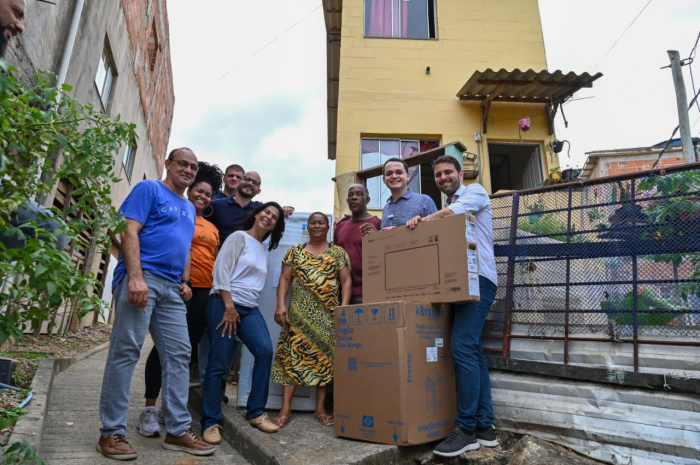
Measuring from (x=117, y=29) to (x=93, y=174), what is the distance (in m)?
8.21

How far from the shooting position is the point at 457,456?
245 centimetres

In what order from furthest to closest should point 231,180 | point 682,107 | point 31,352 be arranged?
point 682,107, point 31,352, point 231,180

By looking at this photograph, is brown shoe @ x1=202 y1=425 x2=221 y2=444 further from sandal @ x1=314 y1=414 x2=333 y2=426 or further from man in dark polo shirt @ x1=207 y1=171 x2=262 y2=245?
man in dark polo shirt @ x1=207 y1=171 x2=262 y2=245

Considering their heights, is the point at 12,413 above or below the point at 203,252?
below

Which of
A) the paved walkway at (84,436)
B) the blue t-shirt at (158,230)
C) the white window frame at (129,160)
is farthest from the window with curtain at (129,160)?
the blue t-shirt at (158,230)

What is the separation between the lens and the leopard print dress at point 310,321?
3.14 m

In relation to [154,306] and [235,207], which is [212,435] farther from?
[235,207]

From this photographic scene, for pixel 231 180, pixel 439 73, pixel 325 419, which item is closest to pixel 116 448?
pixel 325 419

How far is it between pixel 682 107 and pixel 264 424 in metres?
6.66

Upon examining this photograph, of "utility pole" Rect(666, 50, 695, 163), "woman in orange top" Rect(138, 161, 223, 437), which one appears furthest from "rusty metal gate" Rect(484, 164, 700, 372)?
"utility pole" Rect(666, 50, 695, 163)

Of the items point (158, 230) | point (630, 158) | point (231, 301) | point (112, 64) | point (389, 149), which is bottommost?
point (231, 301)

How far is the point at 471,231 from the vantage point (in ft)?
8.44

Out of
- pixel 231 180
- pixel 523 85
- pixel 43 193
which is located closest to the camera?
pixel 43 193

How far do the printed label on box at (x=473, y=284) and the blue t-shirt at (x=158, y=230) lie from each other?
5.61ft
